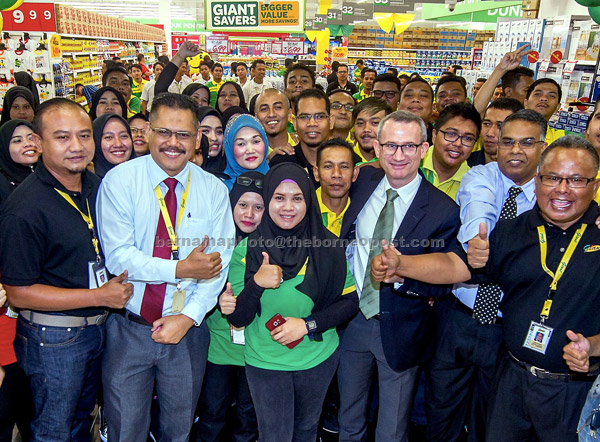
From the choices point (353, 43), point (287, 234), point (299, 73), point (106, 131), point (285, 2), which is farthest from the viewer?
point (353, 43)

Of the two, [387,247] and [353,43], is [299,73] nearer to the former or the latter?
[387,247]

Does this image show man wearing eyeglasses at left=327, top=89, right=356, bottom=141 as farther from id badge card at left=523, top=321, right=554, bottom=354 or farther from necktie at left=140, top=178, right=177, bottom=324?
id badge card at left=523, top=321, right=554, bottom=354

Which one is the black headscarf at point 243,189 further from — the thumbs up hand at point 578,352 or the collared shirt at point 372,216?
the thumbs up hand at point 578,352

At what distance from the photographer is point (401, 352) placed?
87.2 inches

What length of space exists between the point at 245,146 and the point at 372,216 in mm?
919

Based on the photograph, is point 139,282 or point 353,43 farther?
point 353,43

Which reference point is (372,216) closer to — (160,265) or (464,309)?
(464,309)

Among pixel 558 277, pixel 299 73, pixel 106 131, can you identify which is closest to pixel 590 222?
pixel 558 277

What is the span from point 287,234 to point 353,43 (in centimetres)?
1907

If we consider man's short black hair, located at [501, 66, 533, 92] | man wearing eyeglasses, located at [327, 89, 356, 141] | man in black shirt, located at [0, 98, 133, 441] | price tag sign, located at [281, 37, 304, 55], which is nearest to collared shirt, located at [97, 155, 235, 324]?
man in black shirt, located at [0, 98, 133, 441]

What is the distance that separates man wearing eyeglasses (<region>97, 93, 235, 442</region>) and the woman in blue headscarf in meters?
0.58

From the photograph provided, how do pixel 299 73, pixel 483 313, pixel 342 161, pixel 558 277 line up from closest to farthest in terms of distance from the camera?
1. pixel 558 277
2. pixel 483 313
3. pixel 342 161
4. pixel 299 73

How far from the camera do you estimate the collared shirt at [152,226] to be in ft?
→ 6.47

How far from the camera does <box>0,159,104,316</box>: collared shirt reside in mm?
1876
